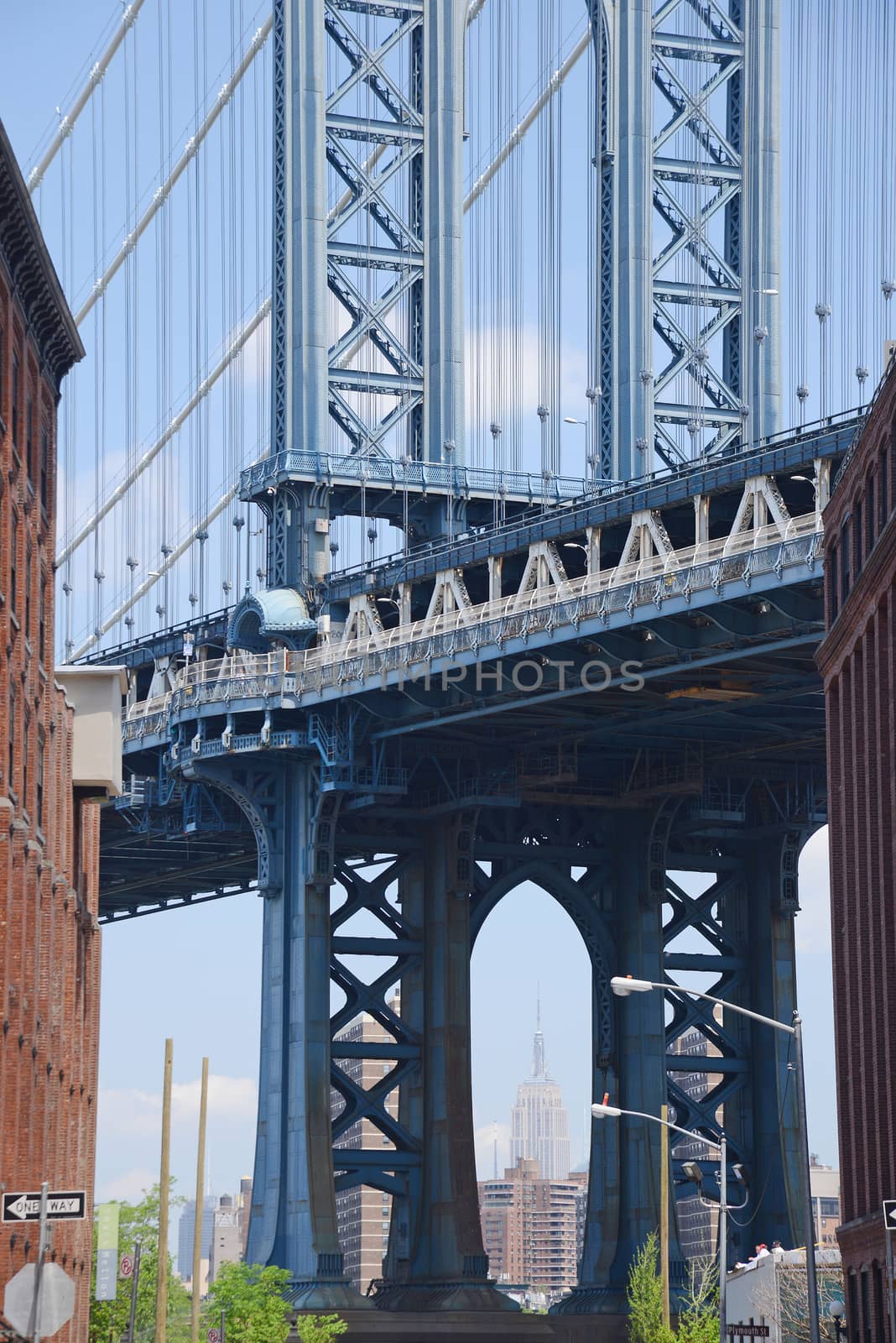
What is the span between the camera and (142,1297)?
120688 millimetres

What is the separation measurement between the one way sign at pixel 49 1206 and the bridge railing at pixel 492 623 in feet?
141

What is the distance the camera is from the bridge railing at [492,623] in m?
74.2

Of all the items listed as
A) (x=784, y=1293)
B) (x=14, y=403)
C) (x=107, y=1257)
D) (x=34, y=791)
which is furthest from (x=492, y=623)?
(x=14, y=403)

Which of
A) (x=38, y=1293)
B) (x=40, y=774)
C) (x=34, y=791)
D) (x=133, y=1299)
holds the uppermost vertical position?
(x=40, y=774)

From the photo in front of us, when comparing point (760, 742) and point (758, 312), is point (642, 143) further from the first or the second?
point (760, 742)

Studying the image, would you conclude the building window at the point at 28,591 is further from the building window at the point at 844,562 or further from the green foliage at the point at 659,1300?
the green foliage at the point at 659,1300

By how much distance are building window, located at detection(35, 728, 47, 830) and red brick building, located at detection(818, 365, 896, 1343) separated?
16036mm

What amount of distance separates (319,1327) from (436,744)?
66.0 feet

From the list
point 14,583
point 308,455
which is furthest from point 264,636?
point 14,583

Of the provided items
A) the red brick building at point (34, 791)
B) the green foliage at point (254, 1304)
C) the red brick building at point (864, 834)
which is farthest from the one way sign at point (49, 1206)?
the green foliage at point (254, 1304)

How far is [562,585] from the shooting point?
273 ft

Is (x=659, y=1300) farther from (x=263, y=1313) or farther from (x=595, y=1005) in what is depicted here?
(x=595, y=1005)

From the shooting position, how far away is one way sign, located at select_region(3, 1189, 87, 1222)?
29.2m

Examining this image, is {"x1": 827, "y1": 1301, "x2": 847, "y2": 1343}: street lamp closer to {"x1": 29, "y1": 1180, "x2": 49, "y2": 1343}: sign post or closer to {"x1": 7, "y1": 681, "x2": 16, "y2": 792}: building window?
{"x1": 7, "y1": 681, "x2": 16, "y2": 792}: building window
